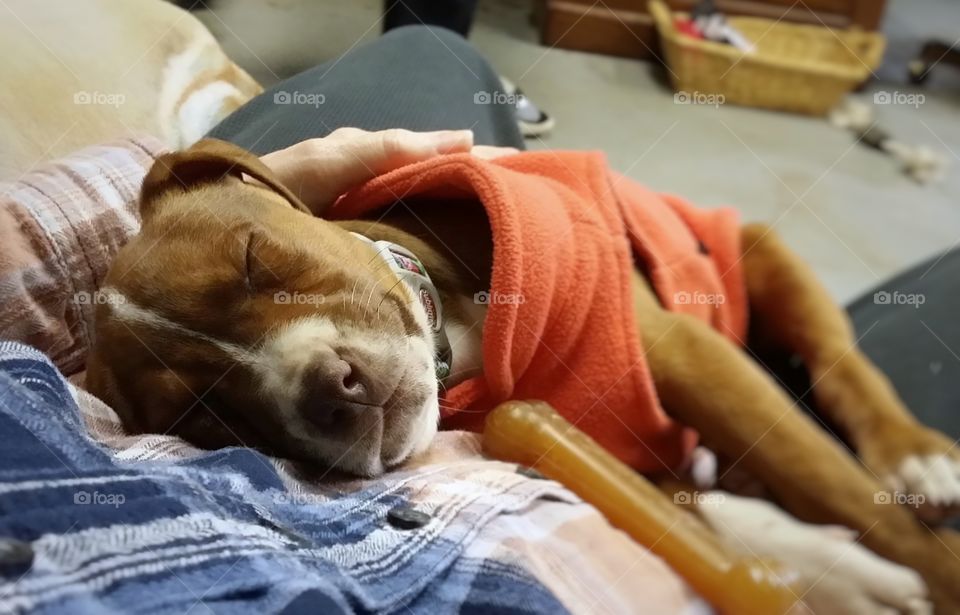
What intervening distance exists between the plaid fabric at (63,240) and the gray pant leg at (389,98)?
0.38 m

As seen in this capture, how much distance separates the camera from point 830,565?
0.93 m

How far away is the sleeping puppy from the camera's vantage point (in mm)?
952

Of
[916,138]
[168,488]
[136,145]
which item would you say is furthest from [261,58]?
[168,488]

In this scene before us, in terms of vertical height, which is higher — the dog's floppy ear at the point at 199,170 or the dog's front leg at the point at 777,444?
the dog's floppy ear at the point at 199,170

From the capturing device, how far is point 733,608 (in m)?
0.79

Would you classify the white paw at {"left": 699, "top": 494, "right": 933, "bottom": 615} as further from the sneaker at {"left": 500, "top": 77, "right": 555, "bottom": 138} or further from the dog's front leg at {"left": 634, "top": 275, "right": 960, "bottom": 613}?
the sneaker at {"left": 500, "top": 77, "right": 555, "bottom": 138}

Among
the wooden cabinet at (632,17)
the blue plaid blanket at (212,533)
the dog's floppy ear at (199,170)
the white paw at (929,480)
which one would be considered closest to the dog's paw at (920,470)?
the white paw at (929,480)

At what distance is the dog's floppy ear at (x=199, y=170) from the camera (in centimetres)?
111

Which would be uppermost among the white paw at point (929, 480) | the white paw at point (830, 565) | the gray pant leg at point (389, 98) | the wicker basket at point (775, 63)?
the gray pant leg at point (389, 98)

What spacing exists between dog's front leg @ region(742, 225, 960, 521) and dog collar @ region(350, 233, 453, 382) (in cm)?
57

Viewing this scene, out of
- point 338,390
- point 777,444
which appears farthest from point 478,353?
point 777,444

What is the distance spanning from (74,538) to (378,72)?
1360 millimetres

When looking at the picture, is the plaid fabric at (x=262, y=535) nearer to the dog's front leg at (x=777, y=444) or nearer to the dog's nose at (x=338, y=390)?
the dog's nose at (x=338, y=390)

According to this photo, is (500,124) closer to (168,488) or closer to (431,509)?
(431,509)
